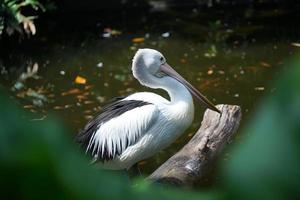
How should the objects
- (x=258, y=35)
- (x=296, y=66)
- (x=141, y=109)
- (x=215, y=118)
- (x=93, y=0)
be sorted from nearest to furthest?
1. (x=296, y=66)
2. (x=141, y=109)
3. (x=215, y=118)
4. (x=258, y=35)
5. (x=93, y=0)

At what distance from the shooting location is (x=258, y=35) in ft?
26.0

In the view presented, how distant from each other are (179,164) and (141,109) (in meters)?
0.44

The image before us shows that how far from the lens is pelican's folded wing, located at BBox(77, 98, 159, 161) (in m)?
3.67

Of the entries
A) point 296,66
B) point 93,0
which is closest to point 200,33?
point 93,0

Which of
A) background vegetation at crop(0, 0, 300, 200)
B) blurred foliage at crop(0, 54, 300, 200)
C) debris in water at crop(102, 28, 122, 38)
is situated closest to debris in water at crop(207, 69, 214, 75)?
background vegetation at crop(0, 0, 300, 200)

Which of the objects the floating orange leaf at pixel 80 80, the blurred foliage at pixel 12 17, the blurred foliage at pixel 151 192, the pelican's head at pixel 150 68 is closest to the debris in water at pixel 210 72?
the floating orange leaf at pixel 80 80

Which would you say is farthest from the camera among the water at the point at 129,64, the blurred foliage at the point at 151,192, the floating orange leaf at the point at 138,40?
the floating orange leaf at the point at 138,40

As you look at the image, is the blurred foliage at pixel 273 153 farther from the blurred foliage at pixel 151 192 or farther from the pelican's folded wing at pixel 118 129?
the pelican's folded wing at pixel 118 129

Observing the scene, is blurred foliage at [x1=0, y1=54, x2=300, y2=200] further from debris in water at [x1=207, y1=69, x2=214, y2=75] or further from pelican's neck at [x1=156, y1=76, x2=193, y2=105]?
debris in water at [x1=207, y1=69, x2=214, y2=75]

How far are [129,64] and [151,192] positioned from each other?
6.60 metres

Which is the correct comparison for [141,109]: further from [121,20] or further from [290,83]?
[121,20]

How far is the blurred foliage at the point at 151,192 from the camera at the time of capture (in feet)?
1.63

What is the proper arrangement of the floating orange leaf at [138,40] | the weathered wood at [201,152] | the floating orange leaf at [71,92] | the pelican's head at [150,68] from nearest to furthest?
the weathered wood at [201,152]
the pelican's head at [150,68]
the floating orange leaf at [71,92]
the floating orange leaf at [138,40]

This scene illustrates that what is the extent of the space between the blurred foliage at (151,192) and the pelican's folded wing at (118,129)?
3156mm
